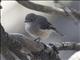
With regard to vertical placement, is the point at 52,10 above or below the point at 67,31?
above

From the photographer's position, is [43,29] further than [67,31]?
Yes

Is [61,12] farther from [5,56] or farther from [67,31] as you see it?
[5,56]

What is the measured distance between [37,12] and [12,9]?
0.63 feet

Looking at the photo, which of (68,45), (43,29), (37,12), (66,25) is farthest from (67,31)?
(43,29)

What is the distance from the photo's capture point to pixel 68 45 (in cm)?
62

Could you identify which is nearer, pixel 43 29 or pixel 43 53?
pixel 43 53

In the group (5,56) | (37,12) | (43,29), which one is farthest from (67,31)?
(5,56)

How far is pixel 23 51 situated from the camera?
427 millimetres

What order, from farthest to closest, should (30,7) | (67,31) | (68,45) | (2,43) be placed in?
(67,31) → (30,7) → (68,45) → (2,43)

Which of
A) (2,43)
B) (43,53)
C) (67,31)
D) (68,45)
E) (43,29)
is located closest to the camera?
(2,43)

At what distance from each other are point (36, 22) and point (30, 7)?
1.98 ft

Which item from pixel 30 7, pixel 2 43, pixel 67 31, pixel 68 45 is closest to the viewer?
pixel 2 43

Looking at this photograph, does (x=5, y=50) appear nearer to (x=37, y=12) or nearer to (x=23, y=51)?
(x=23, y=51)

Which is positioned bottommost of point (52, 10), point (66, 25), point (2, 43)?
point (66, 25)
